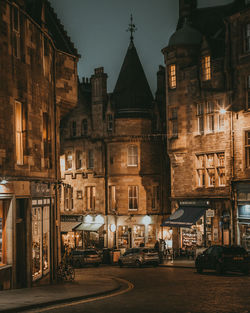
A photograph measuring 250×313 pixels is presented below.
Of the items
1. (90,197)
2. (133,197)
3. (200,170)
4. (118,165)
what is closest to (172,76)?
(200,170)

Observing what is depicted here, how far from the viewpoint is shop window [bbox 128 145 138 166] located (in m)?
49.0

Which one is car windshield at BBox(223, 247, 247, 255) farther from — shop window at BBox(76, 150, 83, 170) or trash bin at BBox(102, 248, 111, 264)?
shop window at BBox(76, 150, 83, 170)

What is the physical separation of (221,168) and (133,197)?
1310 cm

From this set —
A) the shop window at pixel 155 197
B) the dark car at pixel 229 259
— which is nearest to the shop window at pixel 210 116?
the shop window at pixel 155 197

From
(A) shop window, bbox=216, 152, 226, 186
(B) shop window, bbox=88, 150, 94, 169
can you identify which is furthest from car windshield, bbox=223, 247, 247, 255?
(B) shop window, bbox=88, 150, 94, 169

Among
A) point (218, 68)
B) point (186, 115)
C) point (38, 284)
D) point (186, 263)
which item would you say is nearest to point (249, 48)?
point (218, 68)

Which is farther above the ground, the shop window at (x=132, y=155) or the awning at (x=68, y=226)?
the shop window at (x=132, y=155)

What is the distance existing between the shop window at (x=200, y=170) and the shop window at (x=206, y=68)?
17.8 feet

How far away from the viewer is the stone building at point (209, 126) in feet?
116

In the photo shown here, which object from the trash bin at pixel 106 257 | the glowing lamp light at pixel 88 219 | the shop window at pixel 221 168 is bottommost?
the trash bin at pixel 106 257

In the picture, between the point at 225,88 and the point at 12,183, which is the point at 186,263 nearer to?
the point at 225,88

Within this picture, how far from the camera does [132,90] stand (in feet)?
169

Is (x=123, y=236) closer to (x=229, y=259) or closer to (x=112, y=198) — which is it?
(x=112, y=198)

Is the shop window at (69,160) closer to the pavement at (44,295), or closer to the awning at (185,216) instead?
the awning at (185,216)
